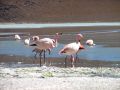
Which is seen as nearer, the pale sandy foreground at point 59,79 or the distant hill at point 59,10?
the pale sandy foreground at point 59,79

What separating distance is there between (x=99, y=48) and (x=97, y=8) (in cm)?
3531

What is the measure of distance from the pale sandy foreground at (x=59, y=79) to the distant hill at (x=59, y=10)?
32.7 metres

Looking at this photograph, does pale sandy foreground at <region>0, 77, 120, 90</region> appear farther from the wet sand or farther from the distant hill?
the distant hill

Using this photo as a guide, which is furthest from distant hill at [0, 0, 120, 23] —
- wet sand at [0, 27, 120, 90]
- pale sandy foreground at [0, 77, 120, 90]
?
pale sandy foreground at [0, 77, 120, 90]

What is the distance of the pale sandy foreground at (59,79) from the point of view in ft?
31.7

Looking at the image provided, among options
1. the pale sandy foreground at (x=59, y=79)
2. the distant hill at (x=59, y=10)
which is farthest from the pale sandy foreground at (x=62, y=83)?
the distant hill at (x=59, y=10)

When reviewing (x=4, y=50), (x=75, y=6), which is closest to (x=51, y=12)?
(x=75, y=6)

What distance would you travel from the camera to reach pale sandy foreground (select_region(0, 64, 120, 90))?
9.65 meters

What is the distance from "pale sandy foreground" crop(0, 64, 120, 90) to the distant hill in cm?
3273

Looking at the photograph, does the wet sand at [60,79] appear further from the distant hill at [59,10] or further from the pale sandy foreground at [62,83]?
the distant hill at [59,10]

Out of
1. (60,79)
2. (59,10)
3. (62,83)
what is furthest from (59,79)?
(59,10)

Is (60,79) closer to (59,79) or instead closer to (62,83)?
Answer: (59,79)

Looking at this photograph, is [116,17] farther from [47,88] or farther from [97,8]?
[47,88]

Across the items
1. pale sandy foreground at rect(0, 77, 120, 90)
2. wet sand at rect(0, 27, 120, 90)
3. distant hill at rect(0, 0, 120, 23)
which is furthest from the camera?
distant hill at rect(0, 0, 120, 23)
